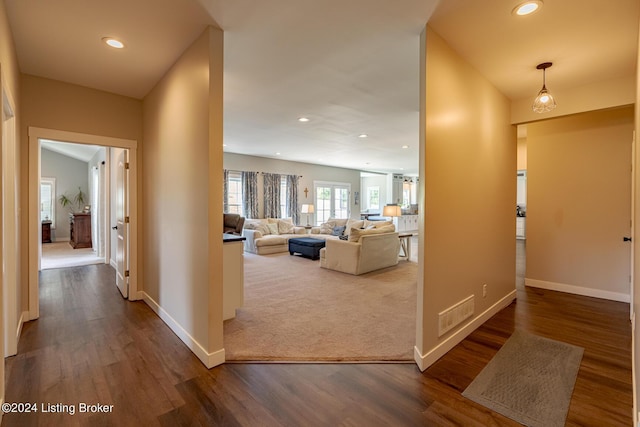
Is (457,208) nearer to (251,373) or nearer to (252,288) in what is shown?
(251,373)

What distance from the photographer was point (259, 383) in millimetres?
2094

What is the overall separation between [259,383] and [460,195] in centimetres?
228

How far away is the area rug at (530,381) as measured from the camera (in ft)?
6.02

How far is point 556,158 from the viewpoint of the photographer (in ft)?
14.0

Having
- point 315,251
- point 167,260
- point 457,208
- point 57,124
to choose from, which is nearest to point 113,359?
point 167,260

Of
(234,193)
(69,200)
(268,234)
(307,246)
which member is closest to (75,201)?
(69,200)

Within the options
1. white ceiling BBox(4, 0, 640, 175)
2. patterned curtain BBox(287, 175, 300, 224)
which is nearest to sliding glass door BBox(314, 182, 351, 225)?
patterned curtain BBox(287, 175, 300, 224)

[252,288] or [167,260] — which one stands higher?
[167,260]

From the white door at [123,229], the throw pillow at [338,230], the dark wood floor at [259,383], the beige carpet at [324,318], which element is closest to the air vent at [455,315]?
the dark wood floor at [259,383]

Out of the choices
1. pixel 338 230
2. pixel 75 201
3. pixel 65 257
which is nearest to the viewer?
pixel 65 257

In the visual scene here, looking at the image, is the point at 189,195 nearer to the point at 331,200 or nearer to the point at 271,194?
the point at 271,194

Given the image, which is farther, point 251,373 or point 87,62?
point 87,62

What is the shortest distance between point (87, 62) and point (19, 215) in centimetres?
170

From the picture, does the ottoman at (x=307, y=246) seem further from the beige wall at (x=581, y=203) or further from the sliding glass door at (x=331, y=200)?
the beige wall at (x=581, y=203)
